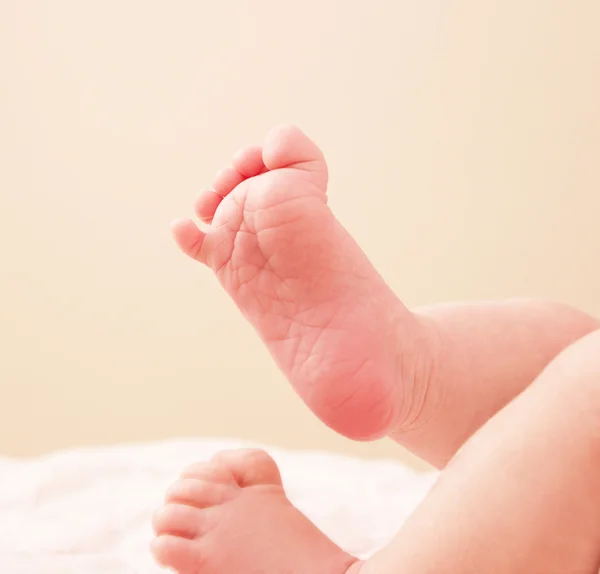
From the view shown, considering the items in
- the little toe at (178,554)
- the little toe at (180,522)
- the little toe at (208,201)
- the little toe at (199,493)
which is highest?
the little toe at (208,201)

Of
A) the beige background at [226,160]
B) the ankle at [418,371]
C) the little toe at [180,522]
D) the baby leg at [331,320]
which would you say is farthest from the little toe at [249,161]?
the beige background at [226,160]

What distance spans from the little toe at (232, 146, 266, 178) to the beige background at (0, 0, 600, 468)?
115 cm

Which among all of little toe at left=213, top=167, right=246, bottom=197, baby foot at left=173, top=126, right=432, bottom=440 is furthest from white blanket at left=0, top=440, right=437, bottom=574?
little toe at left=213, top=167, right=246, bottom=197

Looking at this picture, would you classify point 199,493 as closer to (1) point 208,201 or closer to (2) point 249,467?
(2) point 249,467

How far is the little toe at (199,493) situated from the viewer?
714mm

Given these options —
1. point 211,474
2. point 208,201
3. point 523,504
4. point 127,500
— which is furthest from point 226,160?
point 523,504

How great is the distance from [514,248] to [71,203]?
3.58ft

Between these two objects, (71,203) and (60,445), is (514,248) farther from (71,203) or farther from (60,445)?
(60,445)

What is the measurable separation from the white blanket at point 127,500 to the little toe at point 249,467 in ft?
0.47

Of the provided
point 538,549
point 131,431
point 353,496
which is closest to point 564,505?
point 538,549

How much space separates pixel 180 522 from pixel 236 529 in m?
0.05

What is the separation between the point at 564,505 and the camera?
0.56 m

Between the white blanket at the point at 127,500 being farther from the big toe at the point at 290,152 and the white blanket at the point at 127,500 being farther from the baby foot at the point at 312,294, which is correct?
the big toe at the point at 290,152

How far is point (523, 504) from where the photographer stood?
0.55 meters
